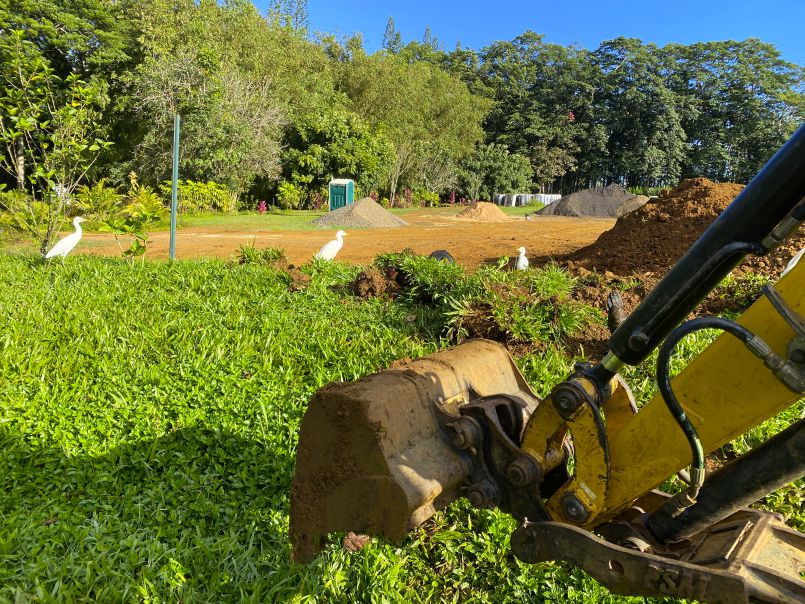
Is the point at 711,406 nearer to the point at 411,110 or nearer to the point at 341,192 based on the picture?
the point at 341,192

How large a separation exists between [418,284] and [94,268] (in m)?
4.24

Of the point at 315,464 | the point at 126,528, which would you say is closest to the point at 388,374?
the point at 315,464

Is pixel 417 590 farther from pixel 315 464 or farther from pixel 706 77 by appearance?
pixel 706 77

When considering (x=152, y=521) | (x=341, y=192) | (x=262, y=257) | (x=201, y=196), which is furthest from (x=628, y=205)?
(x=152, y=521)

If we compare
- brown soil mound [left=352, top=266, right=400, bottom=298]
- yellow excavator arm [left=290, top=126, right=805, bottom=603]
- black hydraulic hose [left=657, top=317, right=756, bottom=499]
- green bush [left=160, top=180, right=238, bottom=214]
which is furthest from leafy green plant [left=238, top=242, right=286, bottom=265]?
green bush [left=160, top=180, right=238, bottom=214]

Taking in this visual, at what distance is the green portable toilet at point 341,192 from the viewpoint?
2642cm

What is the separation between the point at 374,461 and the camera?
1.97 meters

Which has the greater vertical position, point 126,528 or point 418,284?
point 418,284

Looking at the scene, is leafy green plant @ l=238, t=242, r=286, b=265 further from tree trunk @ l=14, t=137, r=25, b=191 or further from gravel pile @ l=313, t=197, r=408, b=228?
gravel pile @ l=313, t=197, r=408, b=228

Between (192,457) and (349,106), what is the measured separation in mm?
32798

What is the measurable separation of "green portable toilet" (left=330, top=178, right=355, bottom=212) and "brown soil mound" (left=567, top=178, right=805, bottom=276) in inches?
702

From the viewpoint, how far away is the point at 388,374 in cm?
222

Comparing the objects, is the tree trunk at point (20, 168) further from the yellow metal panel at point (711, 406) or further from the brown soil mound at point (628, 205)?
the brown soil mound at point (628, 205)

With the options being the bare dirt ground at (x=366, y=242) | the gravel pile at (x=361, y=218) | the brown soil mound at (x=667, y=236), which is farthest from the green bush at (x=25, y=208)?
the gravel pile at (x=361, y=218)
